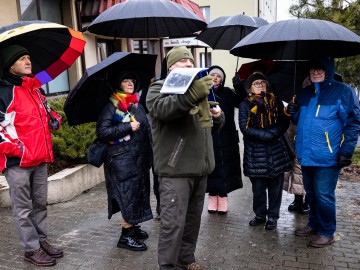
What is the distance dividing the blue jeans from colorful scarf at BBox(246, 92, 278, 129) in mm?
641

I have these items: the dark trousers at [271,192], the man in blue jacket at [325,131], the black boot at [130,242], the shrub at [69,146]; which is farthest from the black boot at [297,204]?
the shrub at [69,146]

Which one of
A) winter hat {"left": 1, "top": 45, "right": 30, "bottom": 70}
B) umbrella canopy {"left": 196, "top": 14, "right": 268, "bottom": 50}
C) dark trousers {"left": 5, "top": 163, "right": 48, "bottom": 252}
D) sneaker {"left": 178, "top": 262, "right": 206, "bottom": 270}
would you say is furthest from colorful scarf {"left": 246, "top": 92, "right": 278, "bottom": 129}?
winter hat {"left": 1, "top": 45, "right": 30, "bottom": 70}

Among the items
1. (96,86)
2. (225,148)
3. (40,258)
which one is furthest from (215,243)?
(96,86)

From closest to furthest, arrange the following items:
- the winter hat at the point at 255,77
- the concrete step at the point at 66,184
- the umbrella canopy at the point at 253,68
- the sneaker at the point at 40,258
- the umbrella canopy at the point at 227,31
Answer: the sneaker at the point at 40,258, the winter hat at the point at 255,77, the umbrella canopy at the point at 253,68, the concrete step at the point at 66,184, the umbrella canopy at the point at 227,31

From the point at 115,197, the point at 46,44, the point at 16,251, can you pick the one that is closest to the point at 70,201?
the point at 16,251

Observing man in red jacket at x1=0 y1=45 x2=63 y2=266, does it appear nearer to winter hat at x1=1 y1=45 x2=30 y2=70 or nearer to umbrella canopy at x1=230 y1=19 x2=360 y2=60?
winter hat at x1=1 y1=45 x2=30 y2=70

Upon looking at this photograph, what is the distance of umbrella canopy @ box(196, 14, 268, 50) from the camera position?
534 cm

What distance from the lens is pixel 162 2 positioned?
4523mm

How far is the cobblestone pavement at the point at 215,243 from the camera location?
11.8 ft

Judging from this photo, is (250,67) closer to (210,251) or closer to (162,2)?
(162,2)

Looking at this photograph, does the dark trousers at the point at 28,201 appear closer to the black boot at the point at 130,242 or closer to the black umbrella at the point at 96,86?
the black umbrella at the point at 96,86

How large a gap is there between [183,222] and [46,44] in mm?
2330

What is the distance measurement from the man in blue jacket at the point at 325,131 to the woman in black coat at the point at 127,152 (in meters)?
1.60

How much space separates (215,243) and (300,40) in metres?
2.26
